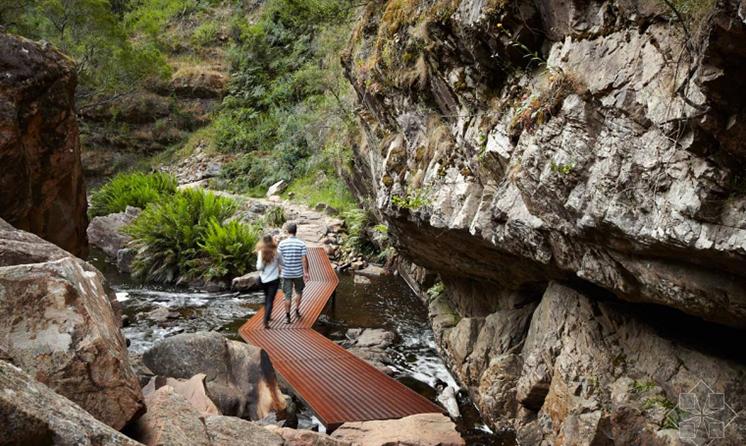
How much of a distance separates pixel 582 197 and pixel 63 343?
11.9 ft

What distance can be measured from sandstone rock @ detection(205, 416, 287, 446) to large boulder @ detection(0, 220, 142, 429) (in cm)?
57

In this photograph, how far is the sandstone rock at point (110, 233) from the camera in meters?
16.6

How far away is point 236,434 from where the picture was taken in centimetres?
384

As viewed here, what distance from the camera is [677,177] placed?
10.9ft

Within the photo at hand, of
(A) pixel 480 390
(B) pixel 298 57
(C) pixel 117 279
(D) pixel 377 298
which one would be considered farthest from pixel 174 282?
(B) pixel 298 57

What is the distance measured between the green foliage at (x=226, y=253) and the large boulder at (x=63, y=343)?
996 centimetres

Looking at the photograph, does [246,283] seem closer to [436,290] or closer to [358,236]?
[358,236]

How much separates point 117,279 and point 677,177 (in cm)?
1362

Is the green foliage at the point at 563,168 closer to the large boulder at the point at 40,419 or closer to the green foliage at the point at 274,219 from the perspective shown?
the large boulder at the point at 40,419

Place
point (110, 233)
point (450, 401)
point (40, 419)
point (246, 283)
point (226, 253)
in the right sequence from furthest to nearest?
point (110, 233), point (226, 253), point (246, 283), point (450, 401), point (40, 419)

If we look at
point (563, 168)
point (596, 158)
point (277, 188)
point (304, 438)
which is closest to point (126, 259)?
point (277, 188)

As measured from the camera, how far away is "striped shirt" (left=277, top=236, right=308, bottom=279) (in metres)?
8.49

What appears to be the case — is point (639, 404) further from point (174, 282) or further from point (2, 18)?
point (2, 18)

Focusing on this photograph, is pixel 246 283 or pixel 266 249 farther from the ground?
→ pixel 266 249
